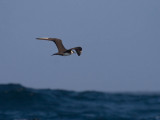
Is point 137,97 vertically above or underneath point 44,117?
above

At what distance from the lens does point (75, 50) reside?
647 inches

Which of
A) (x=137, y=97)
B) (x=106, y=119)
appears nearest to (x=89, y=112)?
(x=106, y=119)

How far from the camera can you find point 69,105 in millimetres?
30625

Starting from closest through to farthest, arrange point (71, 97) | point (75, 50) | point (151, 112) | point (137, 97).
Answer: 1. point (75, 50)
2. point (151, 112)
3. point (71, 97)
4. point (137, 97)

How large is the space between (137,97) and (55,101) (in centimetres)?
920

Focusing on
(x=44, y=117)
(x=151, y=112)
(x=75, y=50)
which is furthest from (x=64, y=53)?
(x=151, y=112)

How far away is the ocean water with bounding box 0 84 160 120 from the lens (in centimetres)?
2727

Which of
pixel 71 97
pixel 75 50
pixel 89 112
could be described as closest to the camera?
pixel 75 50

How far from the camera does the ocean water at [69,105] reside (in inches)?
1074

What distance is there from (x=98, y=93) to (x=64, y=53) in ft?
71.9

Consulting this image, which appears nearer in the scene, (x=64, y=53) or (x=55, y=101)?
(x=64, y=53)

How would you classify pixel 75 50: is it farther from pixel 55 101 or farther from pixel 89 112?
pixel 55 101

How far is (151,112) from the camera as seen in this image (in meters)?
30.3

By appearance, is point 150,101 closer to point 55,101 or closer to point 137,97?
point 137,97
